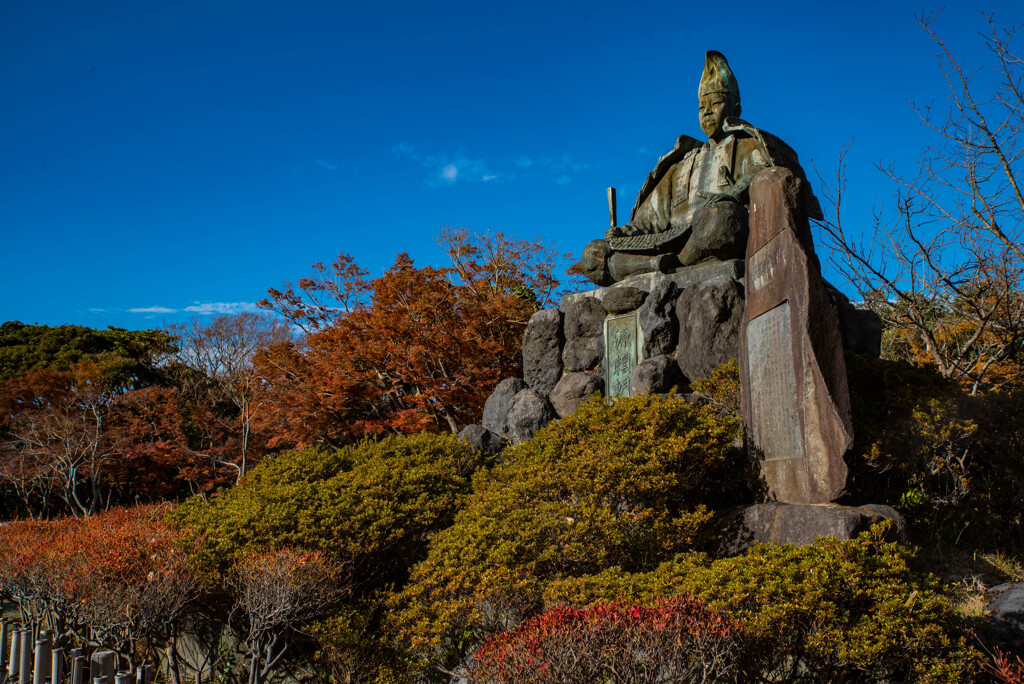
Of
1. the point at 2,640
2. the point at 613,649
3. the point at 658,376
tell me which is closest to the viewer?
the point at 613,649

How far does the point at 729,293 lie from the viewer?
6578 millimetres

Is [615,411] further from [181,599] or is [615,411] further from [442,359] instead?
[442,359]

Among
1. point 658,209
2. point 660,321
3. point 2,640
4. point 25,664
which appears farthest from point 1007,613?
point 2,640

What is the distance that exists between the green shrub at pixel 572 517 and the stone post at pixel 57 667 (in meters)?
1.97

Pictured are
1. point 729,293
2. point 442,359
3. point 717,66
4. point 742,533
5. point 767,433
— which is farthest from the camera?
point 442,359

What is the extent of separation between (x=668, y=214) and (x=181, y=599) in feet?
22.6

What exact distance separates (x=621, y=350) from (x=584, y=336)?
0.71 meters

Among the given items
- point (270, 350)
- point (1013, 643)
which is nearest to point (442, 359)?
point (270, 350)

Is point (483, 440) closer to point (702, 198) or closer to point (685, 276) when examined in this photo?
point (685, 276)

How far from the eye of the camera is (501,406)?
26.3 feet

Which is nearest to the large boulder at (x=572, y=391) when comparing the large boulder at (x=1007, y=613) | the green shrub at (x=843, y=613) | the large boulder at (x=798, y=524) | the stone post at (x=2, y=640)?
the large boulder at (x=798, y=524)

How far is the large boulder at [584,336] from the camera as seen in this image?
26.6 feet

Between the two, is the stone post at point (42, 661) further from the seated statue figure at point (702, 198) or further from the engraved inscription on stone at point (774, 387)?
the seated statue figure at point (702, 198)

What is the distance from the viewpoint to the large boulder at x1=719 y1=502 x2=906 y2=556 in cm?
386
